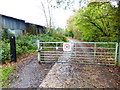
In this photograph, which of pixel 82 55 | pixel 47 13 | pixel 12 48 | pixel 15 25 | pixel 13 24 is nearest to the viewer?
pixel 82 55

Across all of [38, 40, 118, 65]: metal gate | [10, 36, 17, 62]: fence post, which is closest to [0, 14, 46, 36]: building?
[10, 36, 17, 62]: fence post

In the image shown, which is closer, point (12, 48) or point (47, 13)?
point (12, 48)

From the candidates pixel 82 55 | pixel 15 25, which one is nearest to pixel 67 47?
pixel 82 55

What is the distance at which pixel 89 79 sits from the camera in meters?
2.82

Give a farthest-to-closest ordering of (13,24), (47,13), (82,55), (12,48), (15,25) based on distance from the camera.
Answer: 1. (47,13)
2. (15,25)
3. (13,24)
4. (12,48)
5. (82,55)

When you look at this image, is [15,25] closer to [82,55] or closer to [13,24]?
[13,24]

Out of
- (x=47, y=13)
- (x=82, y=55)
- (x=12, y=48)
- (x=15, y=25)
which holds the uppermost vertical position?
(x=47, y=13)

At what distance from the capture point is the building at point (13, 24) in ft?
26.8

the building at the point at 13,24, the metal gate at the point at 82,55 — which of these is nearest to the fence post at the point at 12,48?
the metal gate at the point at 82,55

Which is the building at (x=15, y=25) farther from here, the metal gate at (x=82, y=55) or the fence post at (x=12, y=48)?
the metal gate at (x=82, y=55)

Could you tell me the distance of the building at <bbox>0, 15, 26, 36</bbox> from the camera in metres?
8.15

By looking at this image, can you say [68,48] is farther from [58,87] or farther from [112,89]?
[112,89]

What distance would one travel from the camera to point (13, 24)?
940 centimetres

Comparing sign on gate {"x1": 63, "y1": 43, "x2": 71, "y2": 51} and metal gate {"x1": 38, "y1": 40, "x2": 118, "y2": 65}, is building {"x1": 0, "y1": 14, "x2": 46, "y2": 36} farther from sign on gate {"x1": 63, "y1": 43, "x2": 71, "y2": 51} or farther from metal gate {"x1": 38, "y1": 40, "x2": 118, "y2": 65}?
sign on gate {"x1": 63, "y1": 43, "x2": 71, "y2": 51}
